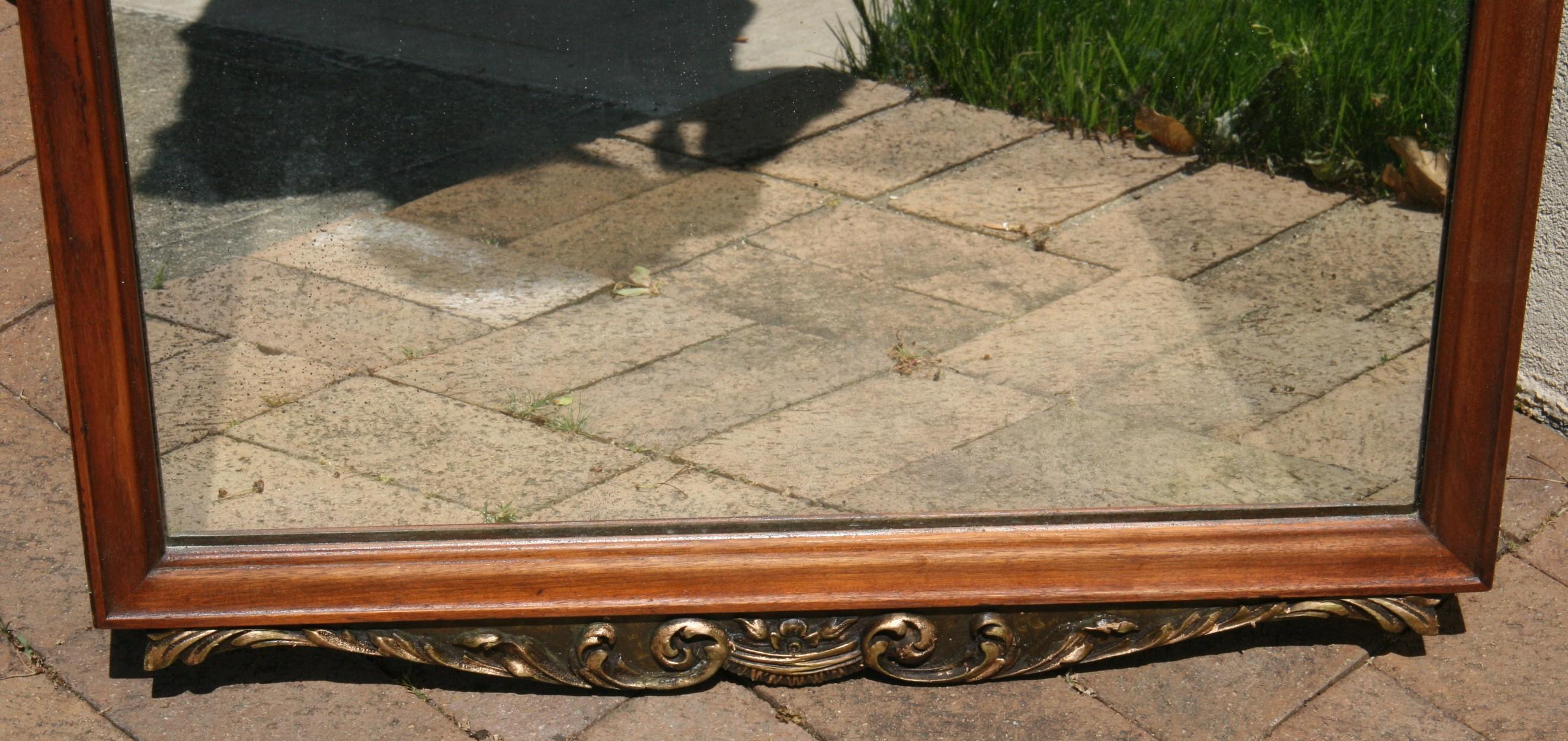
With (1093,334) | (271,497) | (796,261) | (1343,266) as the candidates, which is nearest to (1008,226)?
(1093,334)

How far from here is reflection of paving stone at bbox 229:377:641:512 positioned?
207cm

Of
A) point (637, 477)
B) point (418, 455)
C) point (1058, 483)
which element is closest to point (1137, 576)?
point (1058, 483)

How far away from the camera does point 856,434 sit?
6.88ft

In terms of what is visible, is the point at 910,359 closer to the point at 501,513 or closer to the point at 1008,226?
the point at 1008,226

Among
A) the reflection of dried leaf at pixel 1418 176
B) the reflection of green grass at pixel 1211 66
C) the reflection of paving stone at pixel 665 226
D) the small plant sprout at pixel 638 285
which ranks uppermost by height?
the reflection of green grass at pixel 1211 66

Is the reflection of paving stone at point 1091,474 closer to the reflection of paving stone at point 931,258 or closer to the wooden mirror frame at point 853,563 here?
the wooden mirror frame at point 853,563

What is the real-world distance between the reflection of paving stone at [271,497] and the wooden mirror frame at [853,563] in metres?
0.02

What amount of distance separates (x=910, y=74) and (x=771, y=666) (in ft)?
2.75

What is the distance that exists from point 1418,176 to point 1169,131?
32 cm

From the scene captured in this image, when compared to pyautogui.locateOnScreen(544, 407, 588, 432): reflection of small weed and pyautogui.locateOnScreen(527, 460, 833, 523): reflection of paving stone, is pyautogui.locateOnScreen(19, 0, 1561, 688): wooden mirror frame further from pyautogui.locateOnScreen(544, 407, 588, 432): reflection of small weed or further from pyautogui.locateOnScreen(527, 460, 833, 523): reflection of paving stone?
pyautogui.locateOnScreen(544, 407, 588, 432): reflection of small weed

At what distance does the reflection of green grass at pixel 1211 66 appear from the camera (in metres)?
2.04

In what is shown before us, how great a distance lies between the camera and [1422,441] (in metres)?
2.10

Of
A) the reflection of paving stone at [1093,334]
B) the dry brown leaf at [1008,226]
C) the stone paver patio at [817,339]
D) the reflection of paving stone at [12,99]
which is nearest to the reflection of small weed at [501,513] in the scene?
the stone paver patio at [817,339]

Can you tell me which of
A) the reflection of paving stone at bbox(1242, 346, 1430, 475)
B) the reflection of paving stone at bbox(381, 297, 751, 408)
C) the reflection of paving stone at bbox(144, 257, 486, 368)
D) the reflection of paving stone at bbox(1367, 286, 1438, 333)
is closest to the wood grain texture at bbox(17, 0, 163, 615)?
the reflection of paving stone at bbox(144, 257, 486, 368)
